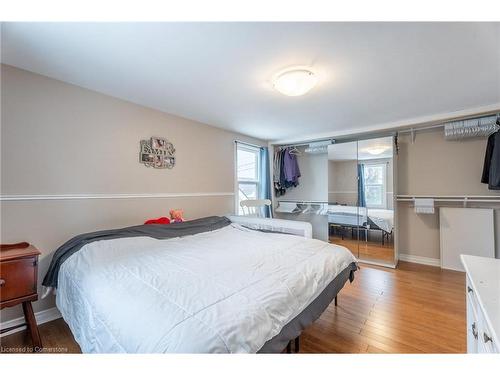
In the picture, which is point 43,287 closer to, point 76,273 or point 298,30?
point 76,273

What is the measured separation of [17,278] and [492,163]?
4.66m

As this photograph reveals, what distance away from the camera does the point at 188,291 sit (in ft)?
3.63

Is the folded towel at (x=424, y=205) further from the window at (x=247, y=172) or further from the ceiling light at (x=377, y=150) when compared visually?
the window at (x=247, y=172)

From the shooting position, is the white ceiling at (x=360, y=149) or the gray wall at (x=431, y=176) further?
the white ceiling at (x=360, y=149)

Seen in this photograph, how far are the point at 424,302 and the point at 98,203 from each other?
3.42 metres

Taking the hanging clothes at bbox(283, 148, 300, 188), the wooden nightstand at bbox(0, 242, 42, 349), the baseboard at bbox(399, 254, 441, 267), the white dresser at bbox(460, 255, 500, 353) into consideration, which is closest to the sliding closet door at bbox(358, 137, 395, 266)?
the baseboard at bbox(399, 254, 441, 267)

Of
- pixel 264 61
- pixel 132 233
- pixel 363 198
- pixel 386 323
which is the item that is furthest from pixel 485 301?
pixel 363 198

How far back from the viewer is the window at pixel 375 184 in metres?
3.37

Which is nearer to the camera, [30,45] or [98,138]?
[30,45]

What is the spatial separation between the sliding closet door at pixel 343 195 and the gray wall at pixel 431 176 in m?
0.69

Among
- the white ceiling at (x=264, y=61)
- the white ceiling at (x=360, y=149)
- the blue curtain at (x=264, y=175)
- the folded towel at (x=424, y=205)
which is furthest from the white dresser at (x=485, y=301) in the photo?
the blue curtain at (x=264, y=175)

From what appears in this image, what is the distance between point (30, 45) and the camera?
1.52 m

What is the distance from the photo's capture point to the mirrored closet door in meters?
3.35
